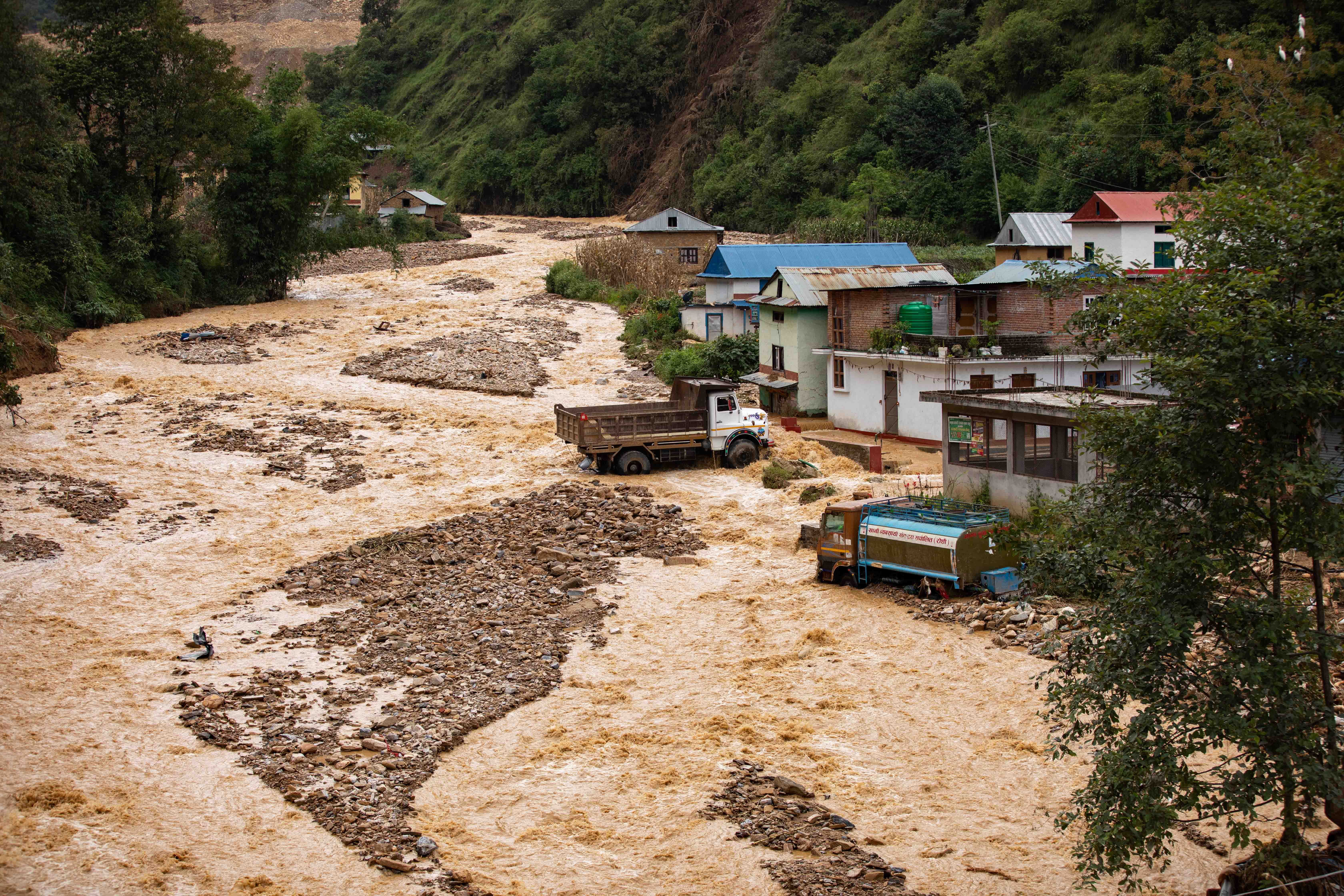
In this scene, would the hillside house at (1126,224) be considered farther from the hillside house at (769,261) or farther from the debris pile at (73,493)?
the debris pile at (73,493)

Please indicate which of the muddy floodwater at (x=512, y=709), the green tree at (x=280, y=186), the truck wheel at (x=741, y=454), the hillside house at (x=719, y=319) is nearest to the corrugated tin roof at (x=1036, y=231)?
the hillside house at (x=719, y=319)

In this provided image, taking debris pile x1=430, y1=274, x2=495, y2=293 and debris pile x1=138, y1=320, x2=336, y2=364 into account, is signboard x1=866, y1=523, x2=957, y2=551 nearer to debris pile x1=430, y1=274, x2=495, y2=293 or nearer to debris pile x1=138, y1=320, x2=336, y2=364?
debris pile x1=138, y1=320, x2=336, y2=364

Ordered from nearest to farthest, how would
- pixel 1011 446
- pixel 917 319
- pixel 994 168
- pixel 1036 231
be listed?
pixel 1011 446, pixel 917 319, pixel 1036 231, pixel 994 168

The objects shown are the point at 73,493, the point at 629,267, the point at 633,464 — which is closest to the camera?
the point at 73,493

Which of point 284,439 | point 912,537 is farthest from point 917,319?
point 284,439

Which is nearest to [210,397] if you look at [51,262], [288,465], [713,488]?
[288,465]

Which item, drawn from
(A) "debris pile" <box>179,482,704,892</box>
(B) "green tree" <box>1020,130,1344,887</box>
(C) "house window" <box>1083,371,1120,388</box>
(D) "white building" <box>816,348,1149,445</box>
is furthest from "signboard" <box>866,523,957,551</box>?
(C) "house window" <box>1083,371,1120,388</box>

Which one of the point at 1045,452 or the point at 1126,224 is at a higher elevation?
the point at 1126,224

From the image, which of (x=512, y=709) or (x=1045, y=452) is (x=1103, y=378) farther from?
(x=512, y=709)
